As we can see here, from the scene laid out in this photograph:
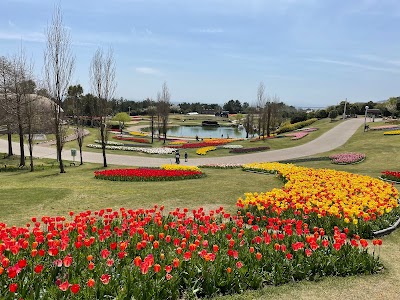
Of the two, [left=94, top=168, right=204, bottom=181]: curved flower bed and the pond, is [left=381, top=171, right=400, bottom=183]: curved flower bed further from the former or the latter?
the pond

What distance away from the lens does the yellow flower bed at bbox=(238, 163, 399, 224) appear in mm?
8711

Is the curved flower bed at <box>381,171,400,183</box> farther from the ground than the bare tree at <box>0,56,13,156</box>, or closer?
closer

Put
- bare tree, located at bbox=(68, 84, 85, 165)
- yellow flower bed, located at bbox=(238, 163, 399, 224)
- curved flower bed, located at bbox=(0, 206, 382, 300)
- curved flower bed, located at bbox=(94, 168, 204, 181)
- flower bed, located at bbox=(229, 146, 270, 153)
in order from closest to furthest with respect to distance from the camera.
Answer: curved flower bed, located at bbox=(0, 206, 382, 300), yellow flower bed, located at bbox=(238, 163, 399, 224), curved flower bed, located at bbox=(94, 168, 204, 181), bare tree, located at bbox=(68, 84, 85, 165), flower bed, located at bbox=(229, 146, 270, 153)

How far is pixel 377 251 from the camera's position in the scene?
7.41 m

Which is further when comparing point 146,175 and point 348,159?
point 348,159

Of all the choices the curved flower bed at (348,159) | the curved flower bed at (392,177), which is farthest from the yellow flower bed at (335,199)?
the curved flower bed at (348,159)

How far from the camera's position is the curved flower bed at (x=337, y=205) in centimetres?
836

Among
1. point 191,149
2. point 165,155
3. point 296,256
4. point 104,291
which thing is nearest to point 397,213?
point 296,256

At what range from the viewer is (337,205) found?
9.05 metres

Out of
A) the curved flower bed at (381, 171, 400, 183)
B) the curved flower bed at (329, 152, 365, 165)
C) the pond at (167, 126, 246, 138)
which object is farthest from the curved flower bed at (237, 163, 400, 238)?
the pond at (167, 126, 246, 138)

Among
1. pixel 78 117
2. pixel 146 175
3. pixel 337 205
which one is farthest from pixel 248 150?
pixel 337 205

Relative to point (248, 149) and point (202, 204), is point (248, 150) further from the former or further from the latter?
point (202, 204)

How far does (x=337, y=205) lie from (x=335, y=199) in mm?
903

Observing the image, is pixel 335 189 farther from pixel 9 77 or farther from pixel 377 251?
pixel 9 77
